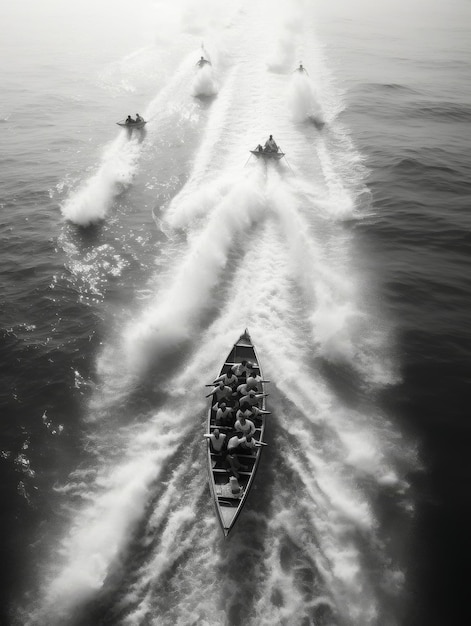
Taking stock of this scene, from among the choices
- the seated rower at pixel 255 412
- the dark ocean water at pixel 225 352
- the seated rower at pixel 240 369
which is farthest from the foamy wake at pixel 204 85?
the seated rower at pixel 255 412

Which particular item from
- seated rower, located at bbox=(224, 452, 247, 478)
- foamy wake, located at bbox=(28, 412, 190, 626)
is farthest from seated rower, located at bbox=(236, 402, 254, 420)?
foamy wake, located at bbox=(28, 412, 190, 626)

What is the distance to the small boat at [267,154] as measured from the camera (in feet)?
117

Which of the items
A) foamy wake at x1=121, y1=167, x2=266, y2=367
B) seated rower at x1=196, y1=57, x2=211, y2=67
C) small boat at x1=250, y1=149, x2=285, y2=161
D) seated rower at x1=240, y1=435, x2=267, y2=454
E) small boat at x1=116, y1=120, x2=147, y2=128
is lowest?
seated rower at x1=240, y1=435, x2=267, y2=454

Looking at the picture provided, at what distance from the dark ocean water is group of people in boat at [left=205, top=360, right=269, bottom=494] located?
3.15ft

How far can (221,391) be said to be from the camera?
58.3 ft

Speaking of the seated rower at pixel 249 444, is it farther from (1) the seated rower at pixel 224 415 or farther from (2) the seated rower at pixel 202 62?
(2) the seated rower at pixel 202 62

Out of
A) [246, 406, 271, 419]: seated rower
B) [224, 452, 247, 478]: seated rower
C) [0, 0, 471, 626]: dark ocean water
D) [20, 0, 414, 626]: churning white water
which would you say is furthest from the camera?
[246, 406, 271, 419]: seated rower

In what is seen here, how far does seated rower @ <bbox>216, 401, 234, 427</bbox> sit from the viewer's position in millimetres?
16719

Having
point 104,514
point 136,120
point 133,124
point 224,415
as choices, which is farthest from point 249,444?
point 136,120

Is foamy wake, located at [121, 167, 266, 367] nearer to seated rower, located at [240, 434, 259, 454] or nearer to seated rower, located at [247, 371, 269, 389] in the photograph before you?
seated rower, located at [247, 371, 269, 389]

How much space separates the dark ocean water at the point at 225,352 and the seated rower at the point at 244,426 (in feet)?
3.55

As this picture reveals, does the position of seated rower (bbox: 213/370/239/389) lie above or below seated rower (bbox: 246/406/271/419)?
above

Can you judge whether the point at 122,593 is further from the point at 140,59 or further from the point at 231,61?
the point at 140,59

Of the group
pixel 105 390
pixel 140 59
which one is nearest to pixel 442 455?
pixel 105 390
